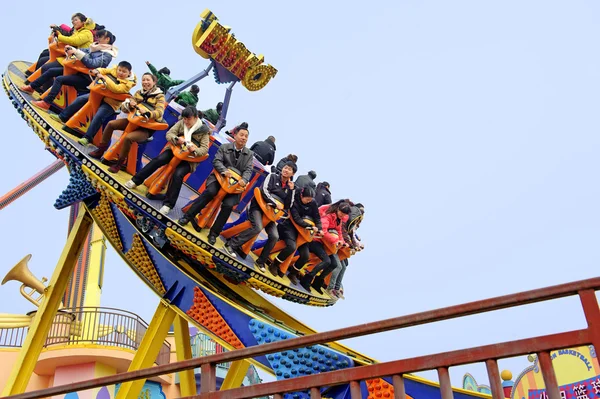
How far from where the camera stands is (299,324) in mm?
Result: 6828

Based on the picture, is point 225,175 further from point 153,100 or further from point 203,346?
point 203,346

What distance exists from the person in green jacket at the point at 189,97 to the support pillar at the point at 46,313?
208cm

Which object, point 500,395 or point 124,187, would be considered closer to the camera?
point 500,395

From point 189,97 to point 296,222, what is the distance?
9.76 ft

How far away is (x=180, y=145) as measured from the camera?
582cm

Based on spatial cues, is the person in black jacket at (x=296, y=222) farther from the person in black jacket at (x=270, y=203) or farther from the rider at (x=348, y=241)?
the rider at (x=348, y=241)

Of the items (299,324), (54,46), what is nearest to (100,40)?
(54,46)

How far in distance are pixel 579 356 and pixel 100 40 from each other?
26.0 ft

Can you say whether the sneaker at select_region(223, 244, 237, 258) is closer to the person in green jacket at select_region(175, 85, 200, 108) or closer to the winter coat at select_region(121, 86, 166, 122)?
the winter coat at select_region(121, 86, 166, 122)

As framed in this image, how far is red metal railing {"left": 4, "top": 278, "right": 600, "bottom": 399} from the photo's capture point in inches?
86.1

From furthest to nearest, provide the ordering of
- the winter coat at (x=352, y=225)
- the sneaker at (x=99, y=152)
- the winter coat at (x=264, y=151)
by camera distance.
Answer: the winter coat at (x=264, y=151), the winter coat at (x=352, y=225), the sneaker at (x=99, y=152)

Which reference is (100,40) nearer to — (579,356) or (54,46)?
(54,46)

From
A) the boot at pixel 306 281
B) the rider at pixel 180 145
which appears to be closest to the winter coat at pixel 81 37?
the rider at pixel 180 145

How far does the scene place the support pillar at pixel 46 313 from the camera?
6300 mm
